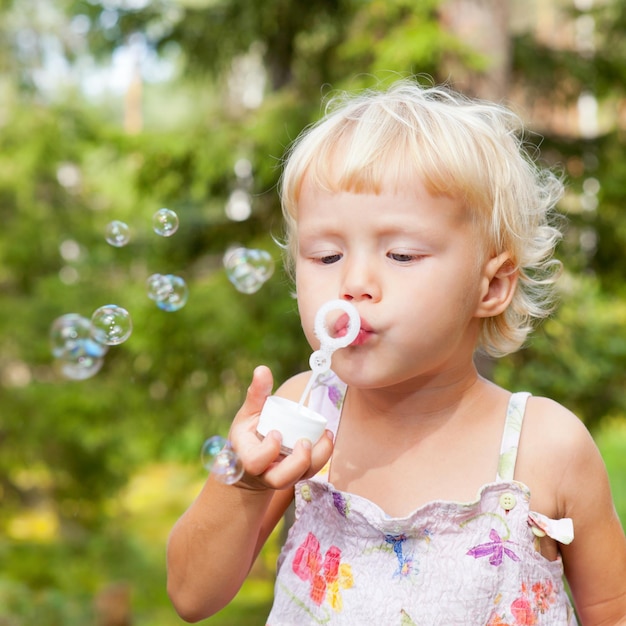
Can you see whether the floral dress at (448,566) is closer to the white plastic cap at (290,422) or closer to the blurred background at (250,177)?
the white plastic cap at (290,422)

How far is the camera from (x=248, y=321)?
171 inches

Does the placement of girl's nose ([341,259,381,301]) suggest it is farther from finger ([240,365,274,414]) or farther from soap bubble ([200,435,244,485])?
soap bubble ([200,435,244,485])

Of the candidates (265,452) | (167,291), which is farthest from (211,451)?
(167,291)

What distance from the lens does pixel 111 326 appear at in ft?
7.03

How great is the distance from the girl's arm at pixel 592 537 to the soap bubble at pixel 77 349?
1265mm

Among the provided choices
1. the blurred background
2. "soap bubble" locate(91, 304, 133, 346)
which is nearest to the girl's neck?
"soap bubble" locate(91, 304, 133, 346)

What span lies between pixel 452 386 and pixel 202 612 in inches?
22.4

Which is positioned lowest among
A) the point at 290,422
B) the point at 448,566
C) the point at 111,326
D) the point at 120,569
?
the point at 120,569

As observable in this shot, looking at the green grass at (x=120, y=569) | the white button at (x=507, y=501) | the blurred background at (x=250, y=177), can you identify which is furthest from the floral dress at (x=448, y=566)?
the green grass at (x=120, y=569)

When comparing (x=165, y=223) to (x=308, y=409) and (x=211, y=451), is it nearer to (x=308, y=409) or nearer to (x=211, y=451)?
(x=211, y=451)

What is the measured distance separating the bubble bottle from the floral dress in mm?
204

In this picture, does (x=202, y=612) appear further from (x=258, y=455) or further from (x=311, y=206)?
(x=311, y=206)

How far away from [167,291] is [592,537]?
48.4 inches

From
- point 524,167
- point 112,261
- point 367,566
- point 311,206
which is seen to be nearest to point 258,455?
point 367,566
